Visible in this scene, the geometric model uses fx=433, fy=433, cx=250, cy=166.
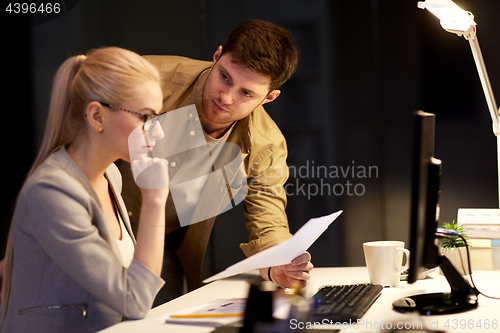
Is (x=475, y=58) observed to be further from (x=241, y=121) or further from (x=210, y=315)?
(x=210, y=315)

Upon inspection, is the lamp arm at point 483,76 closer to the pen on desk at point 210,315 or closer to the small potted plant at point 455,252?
the small potted plant at point 455,252

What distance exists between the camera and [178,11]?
2178mm

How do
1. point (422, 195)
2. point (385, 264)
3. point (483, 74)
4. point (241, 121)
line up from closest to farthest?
1. point (422, 195)
2. point (385, 264)
3. point (483, 74)
4. point (241, 121)

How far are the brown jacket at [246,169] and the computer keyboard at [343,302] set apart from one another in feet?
1.63

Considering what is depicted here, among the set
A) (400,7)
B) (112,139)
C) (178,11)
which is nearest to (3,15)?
(178,11)

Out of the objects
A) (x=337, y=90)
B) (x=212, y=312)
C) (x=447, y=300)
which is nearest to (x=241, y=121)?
(x=337, y=90)

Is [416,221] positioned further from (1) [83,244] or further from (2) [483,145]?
(2) [483,145]

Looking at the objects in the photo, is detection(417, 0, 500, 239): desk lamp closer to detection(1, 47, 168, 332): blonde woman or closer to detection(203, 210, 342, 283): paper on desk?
detection(203, 210, 342, 283): paper on desk

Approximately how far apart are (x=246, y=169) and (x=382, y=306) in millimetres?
840

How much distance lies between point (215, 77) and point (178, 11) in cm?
89

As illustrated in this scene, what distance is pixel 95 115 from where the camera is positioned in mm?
950

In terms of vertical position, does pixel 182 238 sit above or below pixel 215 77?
below

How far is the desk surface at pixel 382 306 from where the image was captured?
0.79 m

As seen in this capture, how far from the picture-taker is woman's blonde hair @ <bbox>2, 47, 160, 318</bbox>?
952 millimetres
